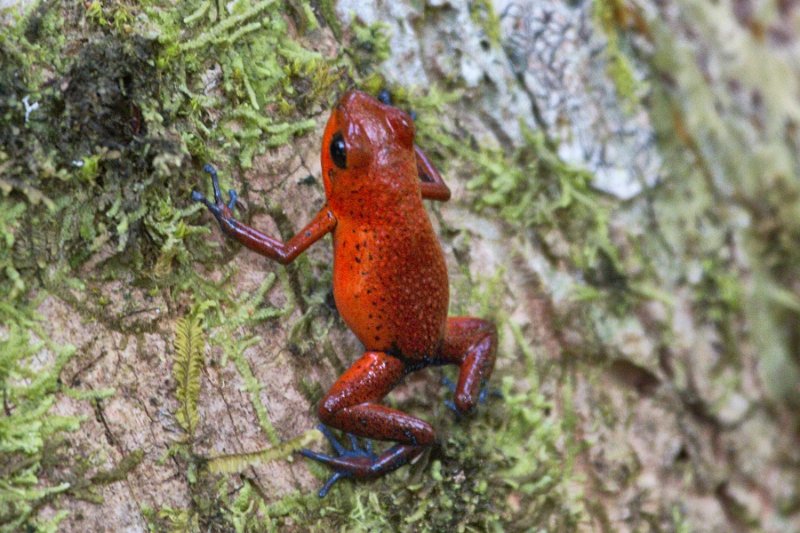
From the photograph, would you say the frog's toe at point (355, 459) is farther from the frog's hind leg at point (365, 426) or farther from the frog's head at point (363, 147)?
the frog's head at point (363, 147)

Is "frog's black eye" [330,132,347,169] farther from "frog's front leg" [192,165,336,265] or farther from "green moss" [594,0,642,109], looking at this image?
"green moss" [594,0,642,109]

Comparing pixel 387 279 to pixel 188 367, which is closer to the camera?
pixel 188 367

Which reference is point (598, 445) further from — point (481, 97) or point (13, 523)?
point (13, 523)

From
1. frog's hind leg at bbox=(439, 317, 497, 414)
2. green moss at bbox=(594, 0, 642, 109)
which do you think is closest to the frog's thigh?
frog's hind leg at bbox=(439, 317, 497, 414)

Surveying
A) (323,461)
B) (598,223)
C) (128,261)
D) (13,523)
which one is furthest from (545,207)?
(13,523)

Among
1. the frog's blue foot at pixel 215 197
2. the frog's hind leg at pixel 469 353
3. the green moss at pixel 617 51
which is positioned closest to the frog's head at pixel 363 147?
the frog's blue foot at pixel 215 197

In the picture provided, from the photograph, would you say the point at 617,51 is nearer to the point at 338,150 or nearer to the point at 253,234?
the point at 338,150

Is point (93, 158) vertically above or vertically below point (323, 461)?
above

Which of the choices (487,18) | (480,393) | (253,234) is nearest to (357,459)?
(480,393)
